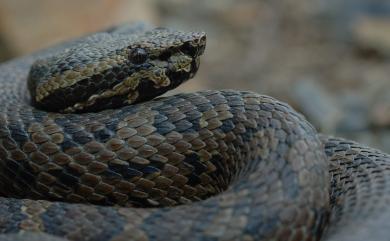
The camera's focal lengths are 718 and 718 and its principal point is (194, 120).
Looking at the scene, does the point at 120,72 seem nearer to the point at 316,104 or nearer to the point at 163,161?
the point at 163,161

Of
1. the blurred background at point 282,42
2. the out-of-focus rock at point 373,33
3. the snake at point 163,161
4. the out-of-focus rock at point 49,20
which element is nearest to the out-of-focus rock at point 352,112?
the blurred background at point 282,42

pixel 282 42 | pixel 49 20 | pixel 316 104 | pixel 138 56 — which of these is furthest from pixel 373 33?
pixel 138 56

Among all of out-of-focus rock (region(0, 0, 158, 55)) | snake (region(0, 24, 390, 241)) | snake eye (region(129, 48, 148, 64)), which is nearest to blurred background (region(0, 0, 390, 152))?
out-of-focus rock (region(0, 0, 158, 55))

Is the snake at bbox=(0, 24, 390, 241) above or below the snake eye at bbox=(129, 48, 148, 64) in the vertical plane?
below

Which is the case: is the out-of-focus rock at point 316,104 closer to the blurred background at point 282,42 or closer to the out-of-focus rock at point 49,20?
the blurred background at point 282,42

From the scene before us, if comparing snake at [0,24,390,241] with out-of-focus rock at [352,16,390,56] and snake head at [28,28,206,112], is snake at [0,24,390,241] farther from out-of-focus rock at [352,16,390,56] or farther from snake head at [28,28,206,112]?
out-of-focus rock at [352,16,390,56]

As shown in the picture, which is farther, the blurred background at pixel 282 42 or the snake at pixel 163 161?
the blurred background at pixel 282 42
